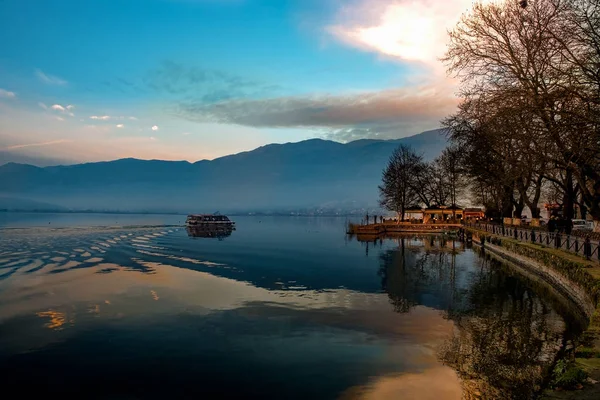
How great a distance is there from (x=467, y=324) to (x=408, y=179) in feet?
285

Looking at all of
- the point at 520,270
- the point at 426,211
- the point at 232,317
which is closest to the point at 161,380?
the point at 232,317

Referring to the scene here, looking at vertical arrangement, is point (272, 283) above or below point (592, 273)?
below

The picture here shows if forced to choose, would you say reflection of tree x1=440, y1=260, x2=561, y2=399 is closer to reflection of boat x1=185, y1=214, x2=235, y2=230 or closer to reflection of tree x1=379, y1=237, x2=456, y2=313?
reflection of tree x1=379, y1=237, x2=456, y2=313

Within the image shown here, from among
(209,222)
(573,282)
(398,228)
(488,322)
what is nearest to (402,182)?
(398,228)

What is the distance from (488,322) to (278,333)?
948cm

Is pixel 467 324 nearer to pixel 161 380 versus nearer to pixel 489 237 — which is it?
pixel 161 380

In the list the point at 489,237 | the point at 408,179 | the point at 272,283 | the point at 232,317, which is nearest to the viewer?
the point at 232,317

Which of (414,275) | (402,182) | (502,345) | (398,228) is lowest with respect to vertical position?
(414,275)

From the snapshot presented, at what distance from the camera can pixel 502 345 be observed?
51.7 ft

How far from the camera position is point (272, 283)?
98.5ft

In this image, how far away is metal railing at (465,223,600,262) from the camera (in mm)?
22953

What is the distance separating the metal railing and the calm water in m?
3.20

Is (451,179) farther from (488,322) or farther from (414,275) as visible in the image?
(488,322)

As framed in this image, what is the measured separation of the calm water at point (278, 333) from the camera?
41.0 ft
